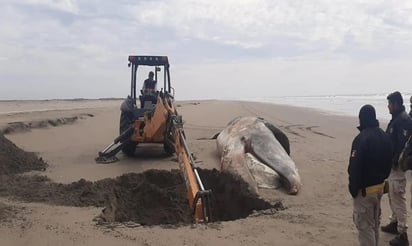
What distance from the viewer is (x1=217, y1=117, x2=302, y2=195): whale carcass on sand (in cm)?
859

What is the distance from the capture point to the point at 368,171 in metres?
4.93

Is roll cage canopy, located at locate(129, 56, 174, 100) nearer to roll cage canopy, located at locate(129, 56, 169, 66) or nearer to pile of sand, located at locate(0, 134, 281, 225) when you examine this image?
roll cage canopy, located at locate(129, 56, 169, 66)

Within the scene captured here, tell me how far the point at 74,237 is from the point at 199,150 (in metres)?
7.08

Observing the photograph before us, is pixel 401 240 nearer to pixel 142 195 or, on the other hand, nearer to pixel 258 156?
pixel 258 156

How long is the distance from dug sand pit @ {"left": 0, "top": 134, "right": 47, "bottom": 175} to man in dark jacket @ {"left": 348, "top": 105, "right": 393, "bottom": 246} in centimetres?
757

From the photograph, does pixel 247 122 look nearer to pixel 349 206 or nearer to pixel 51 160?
pixel 349 206

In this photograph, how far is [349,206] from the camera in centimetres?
745

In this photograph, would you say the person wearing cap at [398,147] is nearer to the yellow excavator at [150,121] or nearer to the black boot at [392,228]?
the black boot at [392,228]

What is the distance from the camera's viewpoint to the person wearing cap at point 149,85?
12.0 metres

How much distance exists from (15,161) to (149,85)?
3761mm

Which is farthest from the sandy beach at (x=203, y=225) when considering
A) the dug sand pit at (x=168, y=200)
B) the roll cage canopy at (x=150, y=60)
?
the roll cage canopy at (x=150, y=60)

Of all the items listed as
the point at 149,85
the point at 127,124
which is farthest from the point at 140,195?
the point at 149,85

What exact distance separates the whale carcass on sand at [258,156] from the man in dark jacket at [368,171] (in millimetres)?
3170

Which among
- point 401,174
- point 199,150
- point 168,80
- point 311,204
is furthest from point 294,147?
point 401,174
